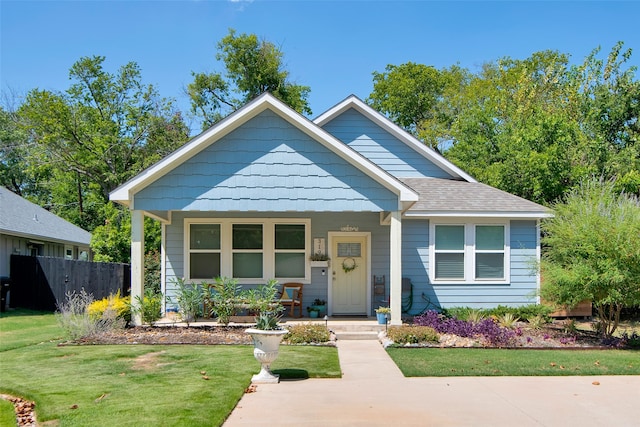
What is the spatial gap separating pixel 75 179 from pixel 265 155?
30.9 meters

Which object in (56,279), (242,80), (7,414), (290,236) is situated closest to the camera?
(7,414)

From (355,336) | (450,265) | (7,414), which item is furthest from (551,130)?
(7,414)

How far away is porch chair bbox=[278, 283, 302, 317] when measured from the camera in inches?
585

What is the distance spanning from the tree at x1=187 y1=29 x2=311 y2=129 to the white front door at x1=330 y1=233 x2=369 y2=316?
19.3 metres

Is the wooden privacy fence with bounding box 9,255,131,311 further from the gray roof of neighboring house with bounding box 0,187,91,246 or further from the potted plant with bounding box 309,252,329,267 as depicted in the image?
the potted plant with bounding box 309,252,329,267

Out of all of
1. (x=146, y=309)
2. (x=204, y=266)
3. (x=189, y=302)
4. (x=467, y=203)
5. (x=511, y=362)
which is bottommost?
(x=511, y=362)

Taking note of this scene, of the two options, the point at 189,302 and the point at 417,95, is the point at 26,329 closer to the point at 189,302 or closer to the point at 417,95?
the point at 189,302

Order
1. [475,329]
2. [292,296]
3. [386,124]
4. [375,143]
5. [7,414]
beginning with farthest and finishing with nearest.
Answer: [375,143] < [386,124] < [292,296] < [475,329] < [7,414]

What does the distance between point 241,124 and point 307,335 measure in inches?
191

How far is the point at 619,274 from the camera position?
11.0 metres

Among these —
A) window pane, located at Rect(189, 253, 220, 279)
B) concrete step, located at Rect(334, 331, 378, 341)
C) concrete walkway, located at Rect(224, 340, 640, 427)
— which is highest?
window pane, located at Rect(189, 253, 220, 279)

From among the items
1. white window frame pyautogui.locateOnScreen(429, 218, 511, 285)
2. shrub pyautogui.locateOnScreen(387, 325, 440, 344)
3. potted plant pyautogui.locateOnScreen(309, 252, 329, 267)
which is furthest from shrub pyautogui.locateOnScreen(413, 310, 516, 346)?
potted plant pyautogui.locateOnScreen(309, 252, 329, 267)

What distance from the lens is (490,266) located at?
1515 cm

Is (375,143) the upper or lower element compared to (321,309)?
upper
